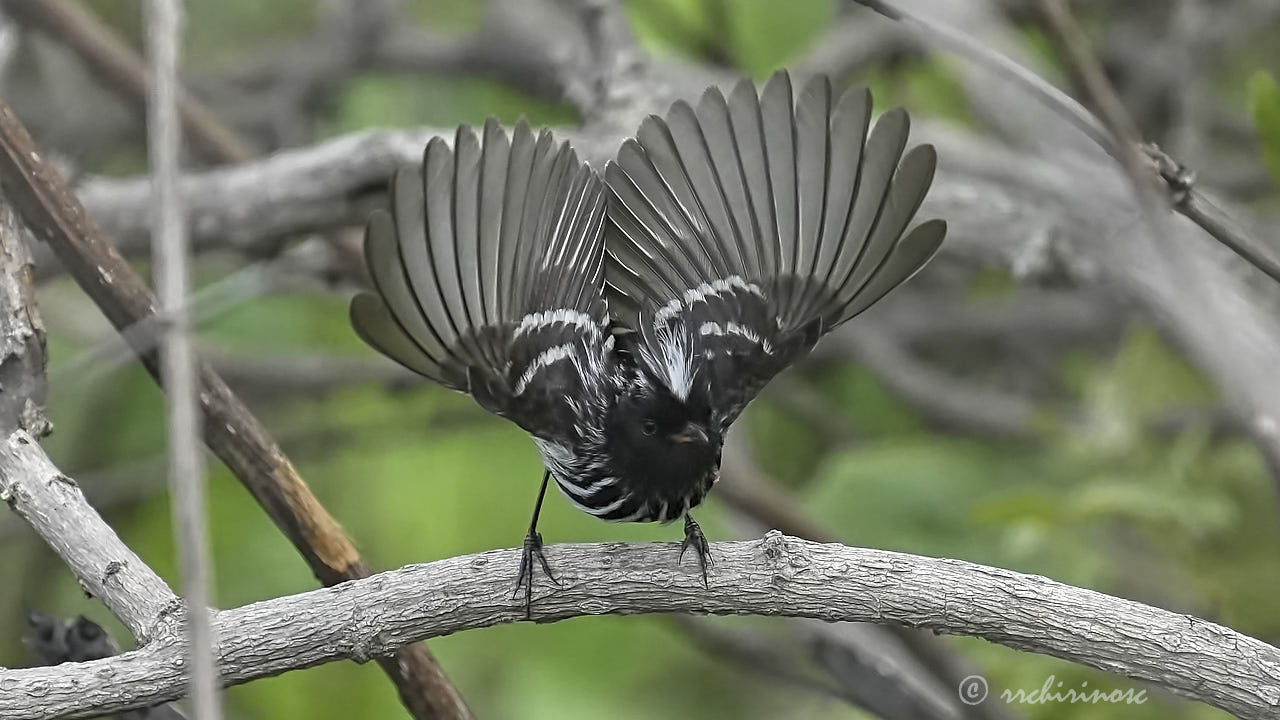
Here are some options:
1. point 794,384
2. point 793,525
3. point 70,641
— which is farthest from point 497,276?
point 794,384

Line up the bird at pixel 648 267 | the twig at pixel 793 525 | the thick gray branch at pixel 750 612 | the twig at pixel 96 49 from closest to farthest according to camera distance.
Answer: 1. the thick gray branch at pixel 750 612
2. the bird at pixel 648 267
3. the twig at pixel 793 525
4. the twig at pixel 96 49

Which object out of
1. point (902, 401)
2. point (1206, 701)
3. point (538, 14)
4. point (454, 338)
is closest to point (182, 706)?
point (454, 338)

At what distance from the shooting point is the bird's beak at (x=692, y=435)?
157 centimetres

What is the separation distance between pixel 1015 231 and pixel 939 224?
91cm

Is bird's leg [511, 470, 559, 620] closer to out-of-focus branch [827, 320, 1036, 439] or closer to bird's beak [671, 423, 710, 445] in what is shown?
bird's beak [671, 423, 710, 445]

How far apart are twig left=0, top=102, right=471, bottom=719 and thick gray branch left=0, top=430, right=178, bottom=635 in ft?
0.61

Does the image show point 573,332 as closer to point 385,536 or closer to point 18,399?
point 18,399

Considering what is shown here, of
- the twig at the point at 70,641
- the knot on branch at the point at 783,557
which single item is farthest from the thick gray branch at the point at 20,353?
the knot on branch at the point at 783,557

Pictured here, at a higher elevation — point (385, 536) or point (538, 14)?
point (538, 14)

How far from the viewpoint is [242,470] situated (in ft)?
5.28

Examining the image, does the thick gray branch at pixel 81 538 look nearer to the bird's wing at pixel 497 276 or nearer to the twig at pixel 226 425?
the twig at pixel 226 425

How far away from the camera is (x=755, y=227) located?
1.78 metres

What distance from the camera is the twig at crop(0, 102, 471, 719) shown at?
5.10 feet

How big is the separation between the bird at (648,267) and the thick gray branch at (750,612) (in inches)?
3.1
